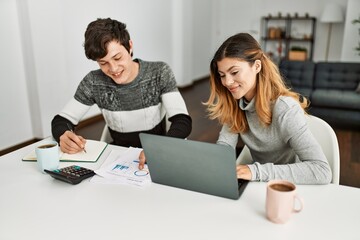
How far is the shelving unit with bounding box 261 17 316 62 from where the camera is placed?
23.0ft

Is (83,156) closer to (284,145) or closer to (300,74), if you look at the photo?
(284,145)

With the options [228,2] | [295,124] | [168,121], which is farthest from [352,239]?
[228,2]

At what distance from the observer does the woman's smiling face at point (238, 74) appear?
4.19 ft

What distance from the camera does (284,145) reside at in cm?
139

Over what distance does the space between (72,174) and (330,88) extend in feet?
12.9

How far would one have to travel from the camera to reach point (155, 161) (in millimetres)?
1117

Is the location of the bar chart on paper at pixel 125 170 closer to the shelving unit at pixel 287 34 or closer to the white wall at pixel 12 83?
the white wall at pixel 12 83

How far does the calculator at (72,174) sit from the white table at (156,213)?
0.02 m

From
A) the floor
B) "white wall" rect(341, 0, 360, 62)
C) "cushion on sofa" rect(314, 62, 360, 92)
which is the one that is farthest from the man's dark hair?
"white wall" rect(341, 0, 360, 62)

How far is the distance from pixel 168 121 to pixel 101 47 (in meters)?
0.54

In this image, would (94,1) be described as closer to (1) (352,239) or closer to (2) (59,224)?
(2) (59,224)

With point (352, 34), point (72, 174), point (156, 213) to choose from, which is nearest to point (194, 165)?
point (156, 213)

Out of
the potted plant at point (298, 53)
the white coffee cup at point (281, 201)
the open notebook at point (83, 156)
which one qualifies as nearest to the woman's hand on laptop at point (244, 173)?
the white coffee cup at point (281, 201)

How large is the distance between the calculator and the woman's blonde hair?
22.4 inches
